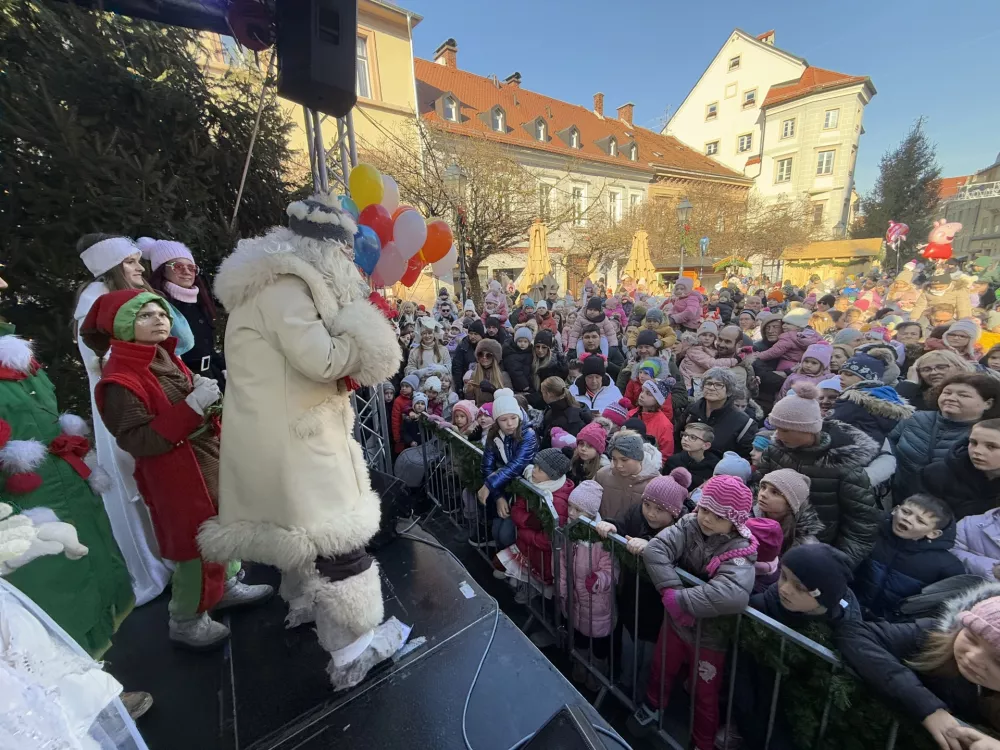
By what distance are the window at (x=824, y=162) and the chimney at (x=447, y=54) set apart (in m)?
28.8

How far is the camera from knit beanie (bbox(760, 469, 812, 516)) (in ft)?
7.20

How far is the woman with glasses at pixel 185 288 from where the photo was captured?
273 centimetres

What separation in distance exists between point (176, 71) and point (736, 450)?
5.94 metres

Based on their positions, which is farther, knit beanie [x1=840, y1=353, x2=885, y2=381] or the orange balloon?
the orange balloon

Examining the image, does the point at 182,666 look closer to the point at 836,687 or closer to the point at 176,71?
the point at 836,687

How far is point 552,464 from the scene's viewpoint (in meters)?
2.93

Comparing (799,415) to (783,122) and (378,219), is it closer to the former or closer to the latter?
(378,219)

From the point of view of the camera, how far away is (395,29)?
56.4ft

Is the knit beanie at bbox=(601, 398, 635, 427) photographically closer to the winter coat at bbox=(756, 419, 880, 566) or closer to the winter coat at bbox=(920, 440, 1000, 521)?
the winter coat at bbox=(756, 419, 880, 566)

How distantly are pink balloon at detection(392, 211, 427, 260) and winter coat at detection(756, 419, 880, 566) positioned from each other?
362cm

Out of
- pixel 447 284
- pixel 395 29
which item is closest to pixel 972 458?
pixel 447 284

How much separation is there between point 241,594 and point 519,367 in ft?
12.7

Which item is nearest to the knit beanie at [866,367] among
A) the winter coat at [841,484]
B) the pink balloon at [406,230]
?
the winter coat at [841,484]

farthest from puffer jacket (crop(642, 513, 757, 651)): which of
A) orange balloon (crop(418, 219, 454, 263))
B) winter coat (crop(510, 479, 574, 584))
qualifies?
orange balloon (crop(418, 219, 454, 263))
